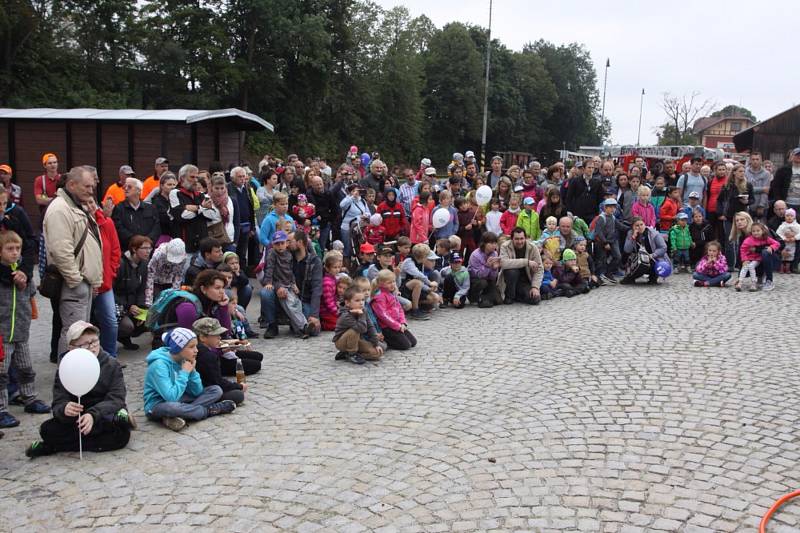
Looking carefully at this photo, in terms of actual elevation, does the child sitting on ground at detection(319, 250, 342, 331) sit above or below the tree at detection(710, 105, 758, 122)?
below

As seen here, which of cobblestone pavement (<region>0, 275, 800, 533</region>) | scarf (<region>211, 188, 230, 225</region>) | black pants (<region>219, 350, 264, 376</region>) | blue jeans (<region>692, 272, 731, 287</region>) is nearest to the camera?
cobblestone pavement (<region>0, 275, 800, 533</region>)

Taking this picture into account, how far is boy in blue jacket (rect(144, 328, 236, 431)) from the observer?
6.89 m

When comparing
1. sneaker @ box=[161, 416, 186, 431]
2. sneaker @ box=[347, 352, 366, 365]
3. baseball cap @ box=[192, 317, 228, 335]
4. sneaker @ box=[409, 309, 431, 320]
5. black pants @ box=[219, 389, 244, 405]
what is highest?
baseball cap @ box=[192, 317, 228, 335]

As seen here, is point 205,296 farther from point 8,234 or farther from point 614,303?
point 614,303

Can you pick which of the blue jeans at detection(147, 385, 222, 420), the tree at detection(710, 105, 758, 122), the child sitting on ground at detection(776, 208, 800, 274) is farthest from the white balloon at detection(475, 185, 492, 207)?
the tree at detection(710, 105, 758, 122)

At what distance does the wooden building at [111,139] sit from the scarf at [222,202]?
15.5 ft

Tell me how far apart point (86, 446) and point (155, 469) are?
0.79 metres

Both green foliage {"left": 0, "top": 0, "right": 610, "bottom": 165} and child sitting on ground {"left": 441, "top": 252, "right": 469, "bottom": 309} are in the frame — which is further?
green foliage {"left": 0, "top": 0, "right": 610, "bottom": 165}

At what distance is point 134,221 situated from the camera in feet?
32.6

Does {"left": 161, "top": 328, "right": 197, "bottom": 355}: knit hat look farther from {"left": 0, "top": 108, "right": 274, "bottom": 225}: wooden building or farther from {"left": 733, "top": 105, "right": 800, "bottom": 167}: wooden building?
{"left": 733, "top": 105, "right": 800, "bottom": 167}: wooden building

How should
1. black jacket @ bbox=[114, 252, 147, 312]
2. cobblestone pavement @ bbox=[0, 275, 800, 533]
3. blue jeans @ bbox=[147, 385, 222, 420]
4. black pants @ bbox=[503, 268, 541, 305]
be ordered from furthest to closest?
black pants @ bbox=[503, 268, 541, 305] < black jacket @ bbox=[114, 252, 147, 312] < blue jeans @ bbox=[147, 385, 222, 420] < cobblestone pavement @ bbox=[0, 275, 800, 533]

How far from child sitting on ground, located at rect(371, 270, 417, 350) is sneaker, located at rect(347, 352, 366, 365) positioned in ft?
2.19

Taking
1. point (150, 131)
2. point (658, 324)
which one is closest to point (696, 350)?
point (658, 324)

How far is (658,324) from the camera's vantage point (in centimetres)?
1080
